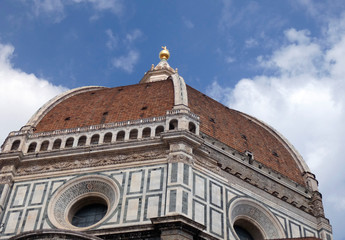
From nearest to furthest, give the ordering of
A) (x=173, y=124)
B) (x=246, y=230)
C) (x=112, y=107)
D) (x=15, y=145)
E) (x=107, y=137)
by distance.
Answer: (x=246, y=230)
(x=173, y=124)
(x=107, y=137)
(x=15, y=145)
(x=112, y=107)

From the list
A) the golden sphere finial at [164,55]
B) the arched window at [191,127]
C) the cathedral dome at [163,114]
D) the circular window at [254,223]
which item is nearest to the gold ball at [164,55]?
the golden sphere finial at [164,55]

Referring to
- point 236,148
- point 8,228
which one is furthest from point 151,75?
point 8,228

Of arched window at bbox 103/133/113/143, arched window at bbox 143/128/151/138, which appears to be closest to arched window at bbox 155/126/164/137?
arched window at bbox 143/128/151/138

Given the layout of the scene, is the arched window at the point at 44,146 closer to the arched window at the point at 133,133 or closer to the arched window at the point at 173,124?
the arched window at the point at 133,133

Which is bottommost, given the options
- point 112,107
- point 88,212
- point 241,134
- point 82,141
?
point 88,212

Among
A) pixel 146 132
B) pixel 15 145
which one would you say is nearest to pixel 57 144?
pixel 15 145

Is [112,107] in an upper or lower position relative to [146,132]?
upper

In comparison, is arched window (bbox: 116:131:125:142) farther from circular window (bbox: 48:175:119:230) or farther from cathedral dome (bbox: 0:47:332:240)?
circular window (bbox: 48:175:119:230)

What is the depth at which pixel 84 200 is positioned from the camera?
21.8 meters

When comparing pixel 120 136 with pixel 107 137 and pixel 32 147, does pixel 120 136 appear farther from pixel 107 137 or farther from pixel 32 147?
pixel 32 147

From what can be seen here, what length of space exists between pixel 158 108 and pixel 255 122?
7.08m

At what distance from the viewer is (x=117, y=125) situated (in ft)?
78.2

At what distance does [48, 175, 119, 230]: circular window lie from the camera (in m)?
21.1

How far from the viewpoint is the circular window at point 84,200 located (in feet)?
69.3
